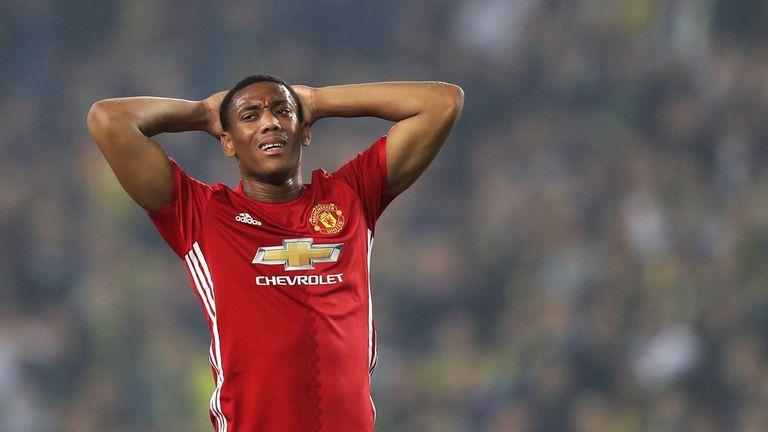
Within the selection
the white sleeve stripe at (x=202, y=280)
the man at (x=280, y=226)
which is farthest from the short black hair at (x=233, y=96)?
the white sleeve stripe at (x=202, y=280)

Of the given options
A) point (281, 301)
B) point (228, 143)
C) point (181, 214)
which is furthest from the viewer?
point (228, 143)

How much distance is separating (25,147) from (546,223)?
274 centimetres

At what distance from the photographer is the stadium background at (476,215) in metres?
5.42

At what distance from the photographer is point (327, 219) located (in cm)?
272

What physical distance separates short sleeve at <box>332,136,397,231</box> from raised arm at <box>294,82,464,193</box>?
0.07ft

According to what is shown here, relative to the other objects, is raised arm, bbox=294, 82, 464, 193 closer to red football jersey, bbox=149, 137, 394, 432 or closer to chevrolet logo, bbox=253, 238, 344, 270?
red football jersey, bbox=149, 137, 394, 432

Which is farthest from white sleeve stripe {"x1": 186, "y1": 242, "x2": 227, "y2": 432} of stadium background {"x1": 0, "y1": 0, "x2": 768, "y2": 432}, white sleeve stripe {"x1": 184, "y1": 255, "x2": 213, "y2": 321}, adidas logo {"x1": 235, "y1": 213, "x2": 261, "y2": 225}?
stadium background {"x1": 0, "y1": 0, "x2": 768, "y2": 432}

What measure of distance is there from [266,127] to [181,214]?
0.30 meters

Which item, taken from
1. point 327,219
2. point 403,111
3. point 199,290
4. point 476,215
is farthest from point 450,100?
point 476,215

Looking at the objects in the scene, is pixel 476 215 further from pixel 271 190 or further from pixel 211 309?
pixel 211 309

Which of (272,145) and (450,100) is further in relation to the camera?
(450,100)

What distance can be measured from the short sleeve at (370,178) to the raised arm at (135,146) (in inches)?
18.3

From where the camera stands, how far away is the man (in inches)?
100

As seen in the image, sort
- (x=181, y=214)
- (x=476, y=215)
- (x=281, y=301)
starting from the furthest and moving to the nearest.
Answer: (x=476, y=215)
(x=181, y=214)
(x=281, y=301)
